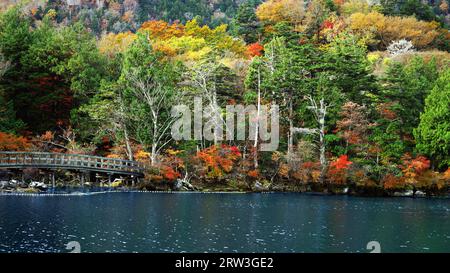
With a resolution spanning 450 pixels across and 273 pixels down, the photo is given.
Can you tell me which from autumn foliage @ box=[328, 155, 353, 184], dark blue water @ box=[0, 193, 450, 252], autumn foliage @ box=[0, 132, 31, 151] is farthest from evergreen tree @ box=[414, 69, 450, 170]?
autumn foliage @ box=[0, 132, 31, 151]

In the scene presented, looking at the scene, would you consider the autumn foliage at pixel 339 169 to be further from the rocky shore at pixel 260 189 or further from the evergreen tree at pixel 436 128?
the evergreen tree at pixel 436 128

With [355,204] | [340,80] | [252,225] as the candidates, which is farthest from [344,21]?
[252,225]

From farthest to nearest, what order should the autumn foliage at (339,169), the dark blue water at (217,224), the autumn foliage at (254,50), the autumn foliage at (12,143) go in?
the autumn foliage at (254,50), the autumn foliage at (339,169), the autumn foliage at (12,143), the dark blue water at (217,224)

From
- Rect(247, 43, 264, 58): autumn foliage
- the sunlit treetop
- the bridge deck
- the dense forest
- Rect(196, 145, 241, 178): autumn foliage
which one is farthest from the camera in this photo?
Rect(247, 43, 264, 58): autumn foliage

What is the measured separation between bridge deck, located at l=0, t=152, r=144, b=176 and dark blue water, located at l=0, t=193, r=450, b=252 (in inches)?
147

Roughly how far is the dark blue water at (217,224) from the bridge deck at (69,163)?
3.74 meters

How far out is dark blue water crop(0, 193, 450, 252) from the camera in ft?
79.9

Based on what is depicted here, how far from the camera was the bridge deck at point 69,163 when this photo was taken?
40.2m

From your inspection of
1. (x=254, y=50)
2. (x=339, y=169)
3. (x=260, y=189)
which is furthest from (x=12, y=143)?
(x=254, y=50)

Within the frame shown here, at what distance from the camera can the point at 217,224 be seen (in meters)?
28.8

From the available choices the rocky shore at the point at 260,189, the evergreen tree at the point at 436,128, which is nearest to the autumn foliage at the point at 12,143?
the rocky shore at the point at 260,189

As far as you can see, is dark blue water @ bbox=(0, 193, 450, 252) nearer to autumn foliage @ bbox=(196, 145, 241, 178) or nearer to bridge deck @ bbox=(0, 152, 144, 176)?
bridge deck @ bbox=(0, 152, 144, 176)
